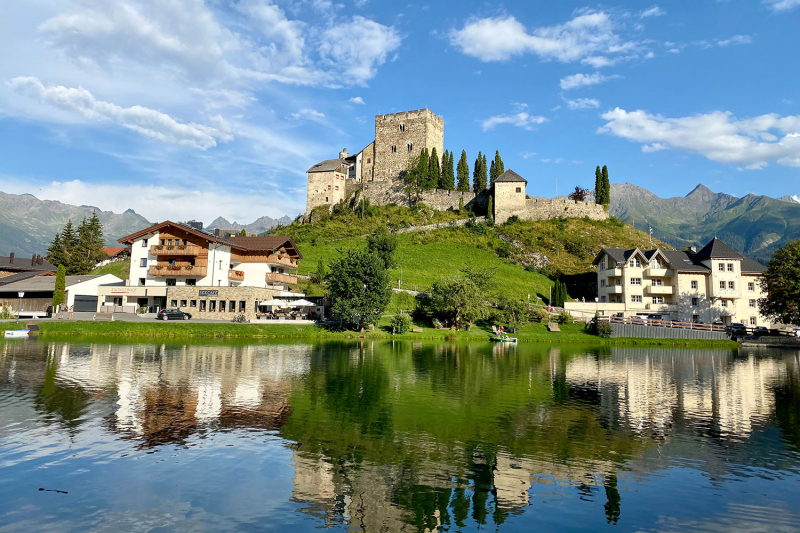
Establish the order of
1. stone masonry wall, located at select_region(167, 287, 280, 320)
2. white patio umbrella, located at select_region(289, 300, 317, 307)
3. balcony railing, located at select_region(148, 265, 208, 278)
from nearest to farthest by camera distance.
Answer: white patio umbrella, located at select_region(289, 300, 317, 307) → stone masonry wall, located at select_region(167, 287, 280, 320) → balcony railing, located at select_region(148, 265, 208, 278)

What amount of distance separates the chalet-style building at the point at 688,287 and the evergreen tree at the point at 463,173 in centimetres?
4142

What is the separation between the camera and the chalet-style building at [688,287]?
6350cm

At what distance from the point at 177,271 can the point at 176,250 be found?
2.92 metres

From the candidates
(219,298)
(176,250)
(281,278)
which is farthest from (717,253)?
(176,250)

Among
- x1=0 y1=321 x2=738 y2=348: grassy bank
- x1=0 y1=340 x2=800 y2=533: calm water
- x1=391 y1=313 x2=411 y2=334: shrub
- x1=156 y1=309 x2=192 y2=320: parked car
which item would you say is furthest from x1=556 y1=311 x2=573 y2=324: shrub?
x1=156 y1=309 x2=192 y2=320: parked car

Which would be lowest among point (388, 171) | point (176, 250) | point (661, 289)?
point (661, 289)

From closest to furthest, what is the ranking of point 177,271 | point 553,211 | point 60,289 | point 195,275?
1. point 60,289
2. point 177,271
3. point 195,275
4. point 553,211

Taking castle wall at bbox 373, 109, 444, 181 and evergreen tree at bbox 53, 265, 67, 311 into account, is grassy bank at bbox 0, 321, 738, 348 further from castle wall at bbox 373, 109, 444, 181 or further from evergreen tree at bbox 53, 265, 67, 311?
castle wall at bbox 373, 109, 444, 181

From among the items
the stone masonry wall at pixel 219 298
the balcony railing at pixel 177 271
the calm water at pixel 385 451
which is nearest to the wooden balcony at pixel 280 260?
the stone masonry wall at pixel 219 298

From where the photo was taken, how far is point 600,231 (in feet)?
281

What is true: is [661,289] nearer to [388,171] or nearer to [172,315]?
[172,315]

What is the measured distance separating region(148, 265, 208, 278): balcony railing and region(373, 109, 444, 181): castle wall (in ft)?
190

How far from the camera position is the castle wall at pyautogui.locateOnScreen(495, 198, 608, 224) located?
298 feet

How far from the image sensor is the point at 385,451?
13172 millimetres
